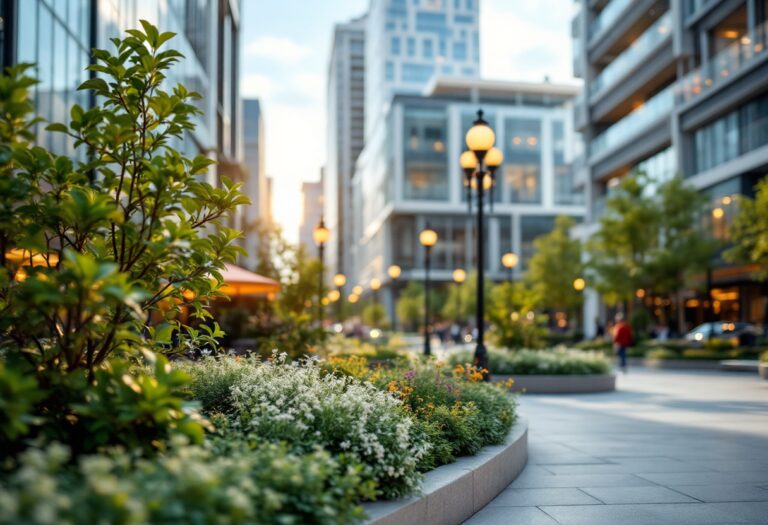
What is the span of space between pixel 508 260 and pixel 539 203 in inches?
2430

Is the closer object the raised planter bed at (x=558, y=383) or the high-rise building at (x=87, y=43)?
the high-rise building at (x=87, y=43)

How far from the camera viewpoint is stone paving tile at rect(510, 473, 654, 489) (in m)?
7.91

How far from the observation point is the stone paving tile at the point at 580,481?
7.91 m

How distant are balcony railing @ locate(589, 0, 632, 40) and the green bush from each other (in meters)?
32.0

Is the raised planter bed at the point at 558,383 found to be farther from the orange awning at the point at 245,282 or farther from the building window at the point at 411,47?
the building window at the point at 411,47

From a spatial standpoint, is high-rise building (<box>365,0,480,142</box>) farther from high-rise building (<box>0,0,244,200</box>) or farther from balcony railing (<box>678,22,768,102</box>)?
balcony railing (<box>678,22,768,102</box>)

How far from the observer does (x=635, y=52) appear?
43438 mm

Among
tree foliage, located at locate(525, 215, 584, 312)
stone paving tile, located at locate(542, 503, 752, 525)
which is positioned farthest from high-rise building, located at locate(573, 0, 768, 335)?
stone paving tile, located at locate(542, 503, 752, 525)

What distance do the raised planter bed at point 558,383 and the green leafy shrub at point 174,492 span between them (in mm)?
15207

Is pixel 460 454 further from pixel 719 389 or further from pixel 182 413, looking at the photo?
pixel 719 389

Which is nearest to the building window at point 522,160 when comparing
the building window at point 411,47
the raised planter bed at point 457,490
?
the building window at point 411,47

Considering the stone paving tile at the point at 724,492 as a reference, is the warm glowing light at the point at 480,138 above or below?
above

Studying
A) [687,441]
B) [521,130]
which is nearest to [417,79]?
[521,130]

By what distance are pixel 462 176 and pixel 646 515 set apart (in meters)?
82.2
